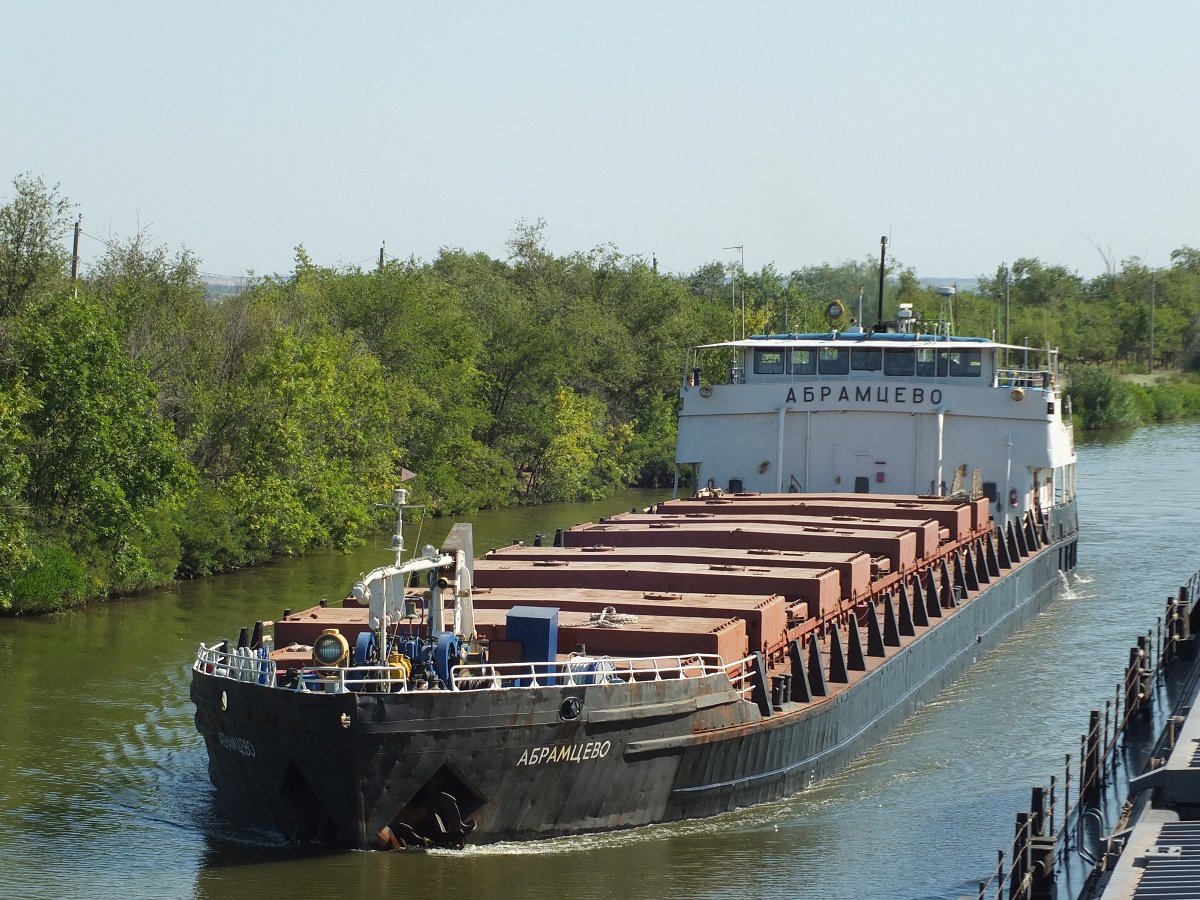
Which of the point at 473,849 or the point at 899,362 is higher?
the point at 899,362

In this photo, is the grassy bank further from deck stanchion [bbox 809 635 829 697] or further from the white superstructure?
deck stanchion [bbox 809 635 829 697]

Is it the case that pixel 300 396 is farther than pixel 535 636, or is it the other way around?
pixel 300 396

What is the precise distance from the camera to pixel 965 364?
118 ft

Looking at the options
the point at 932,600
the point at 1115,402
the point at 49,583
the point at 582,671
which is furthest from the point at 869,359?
the point at 1115,402

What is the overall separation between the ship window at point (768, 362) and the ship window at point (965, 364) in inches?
145

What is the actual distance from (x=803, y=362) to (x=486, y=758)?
843 inches

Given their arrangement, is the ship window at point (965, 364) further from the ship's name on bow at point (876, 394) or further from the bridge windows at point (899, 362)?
the ship's name on bow at point (876, 394)

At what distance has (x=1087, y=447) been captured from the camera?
230ft

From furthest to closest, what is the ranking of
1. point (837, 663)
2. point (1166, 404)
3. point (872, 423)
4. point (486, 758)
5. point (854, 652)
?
point (1166, 404) → point (872, 423) → point (854, 652) → point (837, 663) → point (486, 758)

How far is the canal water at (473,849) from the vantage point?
54.7ft

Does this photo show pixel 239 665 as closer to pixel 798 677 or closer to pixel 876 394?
pixel 798 677

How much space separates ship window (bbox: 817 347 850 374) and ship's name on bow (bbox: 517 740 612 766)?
20.3 meters

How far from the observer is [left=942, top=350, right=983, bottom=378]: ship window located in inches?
1411

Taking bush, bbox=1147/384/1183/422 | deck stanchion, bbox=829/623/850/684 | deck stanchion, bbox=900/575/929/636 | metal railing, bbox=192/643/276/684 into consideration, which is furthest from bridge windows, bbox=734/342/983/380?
bush, bbox=1147/384/1183/422
